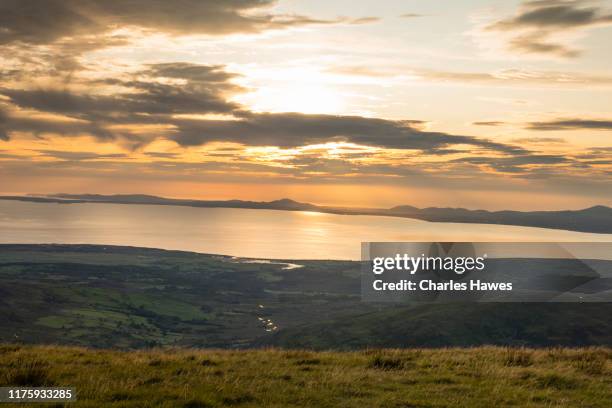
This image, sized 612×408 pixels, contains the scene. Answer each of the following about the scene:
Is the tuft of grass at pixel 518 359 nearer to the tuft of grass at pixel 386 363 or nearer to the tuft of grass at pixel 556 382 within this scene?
the tuft of grass at pixel 556 382

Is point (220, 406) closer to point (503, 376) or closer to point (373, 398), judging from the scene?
point (373, 398)

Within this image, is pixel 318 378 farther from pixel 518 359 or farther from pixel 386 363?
pixel 518 359

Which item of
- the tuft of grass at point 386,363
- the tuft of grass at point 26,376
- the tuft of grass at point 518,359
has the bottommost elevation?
the tuft of grass at point 518,359

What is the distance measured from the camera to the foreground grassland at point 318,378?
14383 millimetres

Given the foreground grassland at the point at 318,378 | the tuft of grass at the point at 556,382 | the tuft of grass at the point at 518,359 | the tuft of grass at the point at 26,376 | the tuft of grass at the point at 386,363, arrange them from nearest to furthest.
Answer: the foreground grassland at the point at 318,378, the tuft of grass at the point at 26,376, the tuft of grass at the point at 556,382, the tuft of grass at the point at 386,363, the tuft of grass at the point at 518,359

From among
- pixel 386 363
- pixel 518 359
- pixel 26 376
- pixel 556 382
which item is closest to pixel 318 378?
pixel 386 363

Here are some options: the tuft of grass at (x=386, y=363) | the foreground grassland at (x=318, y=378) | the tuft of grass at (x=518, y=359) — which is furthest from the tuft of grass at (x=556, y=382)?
the tuft of grass at (x=386, y=363)

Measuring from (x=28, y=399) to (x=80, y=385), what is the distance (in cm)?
173

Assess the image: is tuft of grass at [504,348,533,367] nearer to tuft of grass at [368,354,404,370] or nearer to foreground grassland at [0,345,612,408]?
foreground grassland at [0,345,612,408]

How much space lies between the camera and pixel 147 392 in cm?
1426

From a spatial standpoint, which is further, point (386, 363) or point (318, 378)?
point (386, 363)

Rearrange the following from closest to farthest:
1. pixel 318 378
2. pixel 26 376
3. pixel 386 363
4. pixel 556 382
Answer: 1. pixel 26 376
2. pixel 318 378
3. pixel 556 382
4. pixel 386 363

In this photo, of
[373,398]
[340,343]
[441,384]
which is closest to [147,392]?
[373,398]

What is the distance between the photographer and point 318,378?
17.2 m
